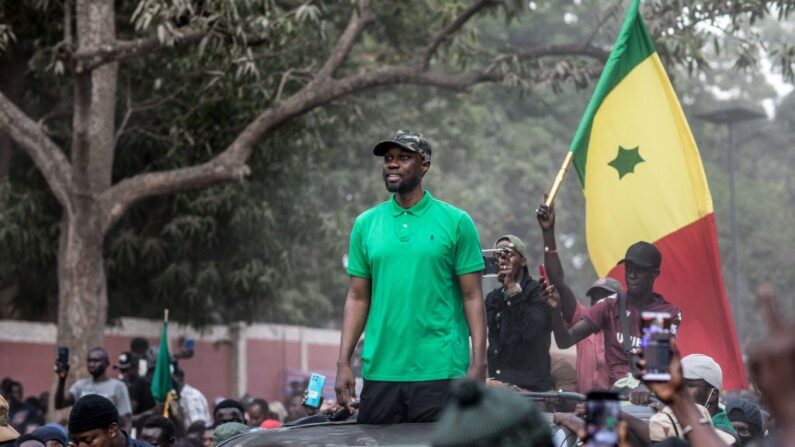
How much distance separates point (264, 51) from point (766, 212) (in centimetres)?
3034

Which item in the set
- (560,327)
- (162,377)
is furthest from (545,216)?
(162,377)

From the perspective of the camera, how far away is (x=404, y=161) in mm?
5953

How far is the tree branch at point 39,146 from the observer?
46.5ft

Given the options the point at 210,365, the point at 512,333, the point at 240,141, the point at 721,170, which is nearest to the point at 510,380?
the point at 512,333

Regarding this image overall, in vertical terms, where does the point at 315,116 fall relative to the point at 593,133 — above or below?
above

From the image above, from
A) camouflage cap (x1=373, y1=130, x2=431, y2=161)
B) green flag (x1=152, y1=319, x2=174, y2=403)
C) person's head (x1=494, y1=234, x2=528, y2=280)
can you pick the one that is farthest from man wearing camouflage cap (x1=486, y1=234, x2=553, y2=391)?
green flag (x1=152, y1=319, x2=174, y2=403)

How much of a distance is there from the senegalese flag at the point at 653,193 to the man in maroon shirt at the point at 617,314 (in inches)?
30.7

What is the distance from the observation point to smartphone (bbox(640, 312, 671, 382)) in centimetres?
339

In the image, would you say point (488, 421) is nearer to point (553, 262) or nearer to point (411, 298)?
point (411, 298)

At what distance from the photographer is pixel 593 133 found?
9.86 m

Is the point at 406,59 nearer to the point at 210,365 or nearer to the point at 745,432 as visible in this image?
the point at 210,365

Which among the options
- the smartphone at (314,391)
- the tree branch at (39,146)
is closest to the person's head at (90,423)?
the smartphone at (314,391)

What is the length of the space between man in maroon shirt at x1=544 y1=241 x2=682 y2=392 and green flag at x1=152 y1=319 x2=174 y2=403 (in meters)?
5.39

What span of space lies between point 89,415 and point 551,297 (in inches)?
109
